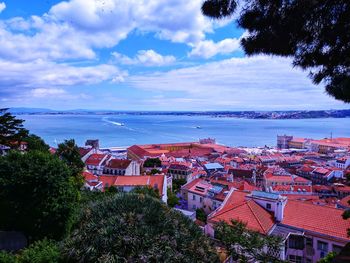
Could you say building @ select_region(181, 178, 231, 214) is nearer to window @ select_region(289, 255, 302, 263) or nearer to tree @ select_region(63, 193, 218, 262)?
window @ select_region(289, 255, 302, 263)

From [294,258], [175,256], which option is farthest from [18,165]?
[294,258]

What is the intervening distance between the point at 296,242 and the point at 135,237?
991 cm

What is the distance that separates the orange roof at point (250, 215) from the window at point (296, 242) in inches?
39.6

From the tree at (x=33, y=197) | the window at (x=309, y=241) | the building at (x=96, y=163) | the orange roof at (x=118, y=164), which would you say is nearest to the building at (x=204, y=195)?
the orange roof at (x=118, y=164)

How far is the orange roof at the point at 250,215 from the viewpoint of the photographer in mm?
13886

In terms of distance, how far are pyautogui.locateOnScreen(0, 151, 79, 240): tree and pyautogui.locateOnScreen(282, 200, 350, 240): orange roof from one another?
33.5 ft

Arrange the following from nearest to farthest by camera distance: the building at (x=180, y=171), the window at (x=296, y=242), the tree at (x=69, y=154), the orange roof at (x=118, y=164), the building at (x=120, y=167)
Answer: the window at (x=296, y=242) < the tree at (x=69, y=154) < the building at (x=120, y=167) < the orange roof at (x=118, y=164) < the building at (x=180, y=171)

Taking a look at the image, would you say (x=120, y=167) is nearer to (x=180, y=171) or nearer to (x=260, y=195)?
(x=180, y=171)

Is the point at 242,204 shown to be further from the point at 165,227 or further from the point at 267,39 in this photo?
the point at 267,39

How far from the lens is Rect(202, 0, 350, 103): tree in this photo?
532 centimetres

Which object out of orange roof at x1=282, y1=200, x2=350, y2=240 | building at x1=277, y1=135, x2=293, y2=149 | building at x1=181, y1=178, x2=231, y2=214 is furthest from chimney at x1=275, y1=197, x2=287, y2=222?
building at x1=277, y1=135, x2=293, y2=149

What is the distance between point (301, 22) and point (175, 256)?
495 centimetres

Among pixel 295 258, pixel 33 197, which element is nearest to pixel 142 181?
pixel 295 258

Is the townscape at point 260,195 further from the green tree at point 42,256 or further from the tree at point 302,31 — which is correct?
the green tree at point 42,256
